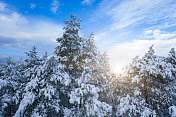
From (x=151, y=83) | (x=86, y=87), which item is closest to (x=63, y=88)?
(x=86, y=87)

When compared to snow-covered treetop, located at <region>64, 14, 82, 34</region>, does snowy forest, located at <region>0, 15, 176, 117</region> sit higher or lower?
lower

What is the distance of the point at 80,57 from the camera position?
8.79 m

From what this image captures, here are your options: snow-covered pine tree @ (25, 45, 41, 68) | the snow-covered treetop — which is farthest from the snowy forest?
snow-covered pine tree @ (25, 45, 41, 68)

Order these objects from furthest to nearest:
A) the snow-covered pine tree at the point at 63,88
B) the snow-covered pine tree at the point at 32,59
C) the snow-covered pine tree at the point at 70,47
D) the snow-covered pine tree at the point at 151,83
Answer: the snow-covered pine tree at the point at 32,59 → the snow-covered pine tree at the point at 70,47 → the snow-covered pine tree at the point at 151,83 → the snow-covered pine tree at the point at 63,88

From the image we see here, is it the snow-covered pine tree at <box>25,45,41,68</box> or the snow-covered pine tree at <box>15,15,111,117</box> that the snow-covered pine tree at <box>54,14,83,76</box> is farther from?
the snow-covered pine tree at <box>25,45,41,68</box>

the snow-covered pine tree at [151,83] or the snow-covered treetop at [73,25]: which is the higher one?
the snow-covered treetop at [73,25]

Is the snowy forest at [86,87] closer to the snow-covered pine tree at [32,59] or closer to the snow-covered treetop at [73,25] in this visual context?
the snow-covered treetop at [73,25]

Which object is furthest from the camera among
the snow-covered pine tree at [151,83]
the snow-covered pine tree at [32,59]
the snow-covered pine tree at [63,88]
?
the snow-covered pine tree at [32,59]

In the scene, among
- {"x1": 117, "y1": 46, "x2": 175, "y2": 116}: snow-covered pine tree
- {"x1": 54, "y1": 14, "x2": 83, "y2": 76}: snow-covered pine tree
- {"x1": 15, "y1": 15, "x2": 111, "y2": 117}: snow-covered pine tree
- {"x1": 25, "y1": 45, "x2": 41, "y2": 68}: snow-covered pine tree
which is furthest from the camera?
{"x1": 25, "y1": 45, "x2": 41, "y2": 68}: snow-covered pine tree

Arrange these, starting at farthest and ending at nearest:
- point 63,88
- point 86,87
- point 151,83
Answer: point 63,88, point 151,83, point 86,87

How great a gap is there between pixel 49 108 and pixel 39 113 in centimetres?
67

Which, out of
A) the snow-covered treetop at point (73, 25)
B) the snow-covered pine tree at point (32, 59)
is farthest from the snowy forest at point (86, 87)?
the snow-covered pine tree at point (32, 59)

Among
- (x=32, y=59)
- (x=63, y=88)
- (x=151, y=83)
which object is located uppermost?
(x=32, y=59)

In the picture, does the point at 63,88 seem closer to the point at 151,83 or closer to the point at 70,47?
the point at 70,47
